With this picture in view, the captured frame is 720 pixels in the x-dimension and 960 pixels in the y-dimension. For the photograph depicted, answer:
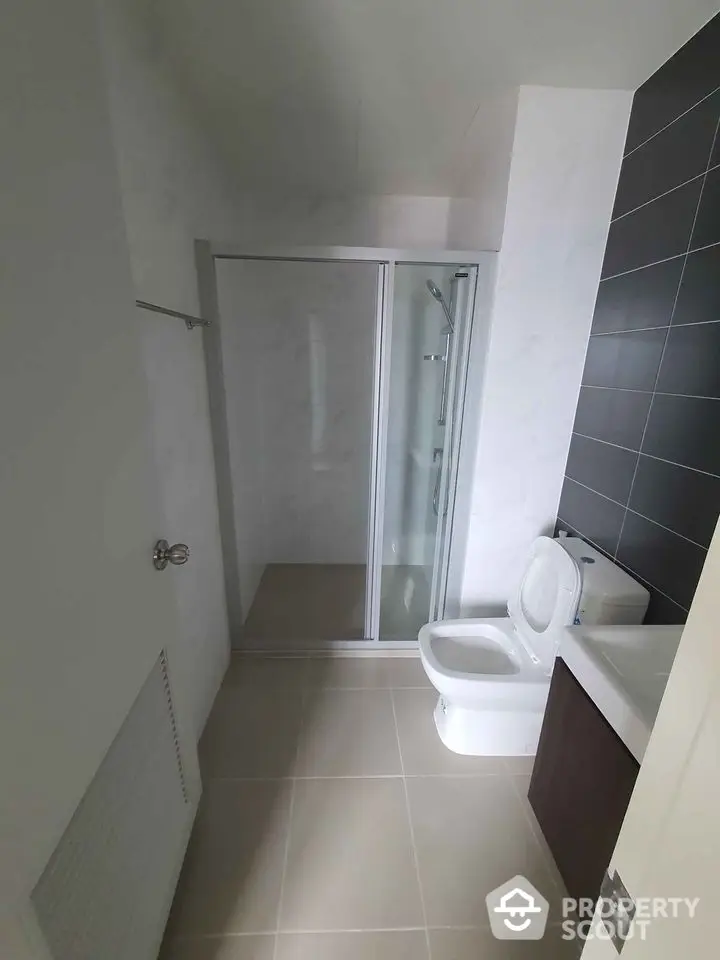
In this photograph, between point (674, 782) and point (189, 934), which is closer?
point (674, 782)

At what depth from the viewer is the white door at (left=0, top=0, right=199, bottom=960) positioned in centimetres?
54

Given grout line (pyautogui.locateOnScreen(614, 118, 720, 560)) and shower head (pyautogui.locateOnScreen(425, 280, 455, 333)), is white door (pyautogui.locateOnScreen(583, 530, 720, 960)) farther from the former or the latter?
shower head (pyautogui.locateOnScreen(425, 280, 455, 333))

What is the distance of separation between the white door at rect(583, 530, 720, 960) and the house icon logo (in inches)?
39.8

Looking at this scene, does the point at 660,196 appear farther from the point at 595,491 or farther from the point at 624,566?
the point at 624,566

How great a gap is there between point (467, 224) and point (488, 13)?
92 centimetres

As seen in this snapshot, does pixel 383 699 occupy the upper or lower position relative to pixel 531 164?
lower

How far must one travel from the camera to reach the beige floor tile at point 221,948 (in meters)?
1.08

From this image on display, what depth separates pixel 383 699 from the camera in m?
1.90

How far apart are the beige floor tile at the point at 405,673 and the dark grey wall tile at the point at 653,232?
1905 mm

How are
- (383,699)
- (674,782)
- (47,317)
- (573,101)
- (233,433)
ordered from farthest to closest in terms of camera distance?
(233,433)
(383,699)
(573,101)
(47,317)
(674,782)

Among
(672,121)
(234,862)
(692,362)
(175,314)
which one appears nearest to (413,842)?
(234,862)

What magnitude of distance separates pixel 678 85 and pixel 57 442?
189cm

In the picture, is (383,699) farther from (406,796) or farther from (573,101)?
(573,101)

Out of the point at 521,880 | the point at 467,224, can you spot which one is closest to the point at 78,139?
the point at 467,224
